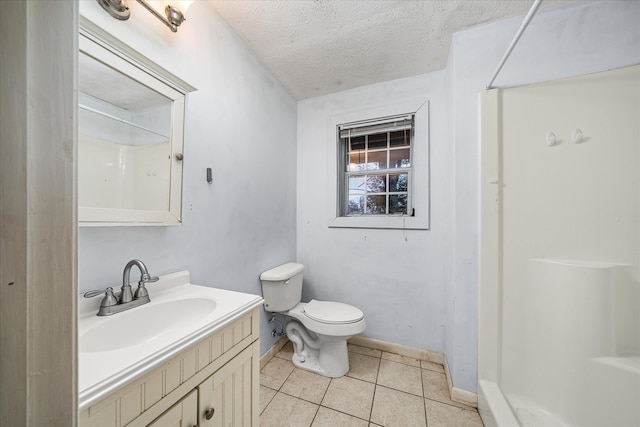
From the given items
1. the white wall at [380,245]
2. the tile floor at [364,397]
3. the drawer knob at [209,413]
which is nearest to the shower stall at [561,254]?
the tile floor at [364,397]

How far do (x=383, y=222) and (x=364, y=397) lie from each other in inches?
47.8

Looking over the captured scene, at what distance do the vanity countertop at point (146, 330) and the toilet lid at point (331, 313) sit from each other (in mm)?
792

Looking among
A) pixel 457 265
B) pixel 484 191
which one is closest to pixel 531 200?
pixel 484 191

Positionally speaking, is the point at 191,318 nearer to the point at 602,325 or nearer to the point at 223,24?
the point at 223,24

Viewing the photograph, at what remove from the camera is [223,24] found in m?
1.40

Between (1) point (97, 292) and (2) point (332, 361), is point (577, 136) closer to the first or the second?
(2) point (332, 361)

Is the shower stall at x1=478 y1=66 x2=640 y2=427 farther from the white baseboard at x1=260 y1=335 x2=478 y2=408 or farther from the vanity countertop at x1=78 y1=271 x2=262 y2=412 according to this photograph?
the vanity countertop at x1=78 y1=271 x2=262 y2=412

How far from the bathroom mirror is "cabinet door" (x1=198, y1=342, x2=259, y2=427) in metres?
0.65

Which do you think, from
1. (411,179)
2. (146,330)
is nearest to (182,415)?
(146,330)

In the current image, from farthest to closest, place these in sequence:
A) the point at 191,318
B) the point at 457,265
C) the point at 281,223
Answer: the point at 281,223 → the point at 457,265 → the point at 191,318

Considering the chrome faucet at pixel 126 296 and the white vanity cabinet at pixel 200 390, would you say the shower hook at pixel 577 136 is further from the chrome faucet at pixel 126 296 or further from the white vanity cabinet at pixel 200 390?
the chrome faucet at pixel 126 296

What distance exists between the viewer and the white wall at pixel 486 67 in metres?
1.22

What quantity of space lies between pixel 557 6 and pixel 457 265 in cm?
154

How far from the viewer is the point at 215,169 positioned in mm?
1343
